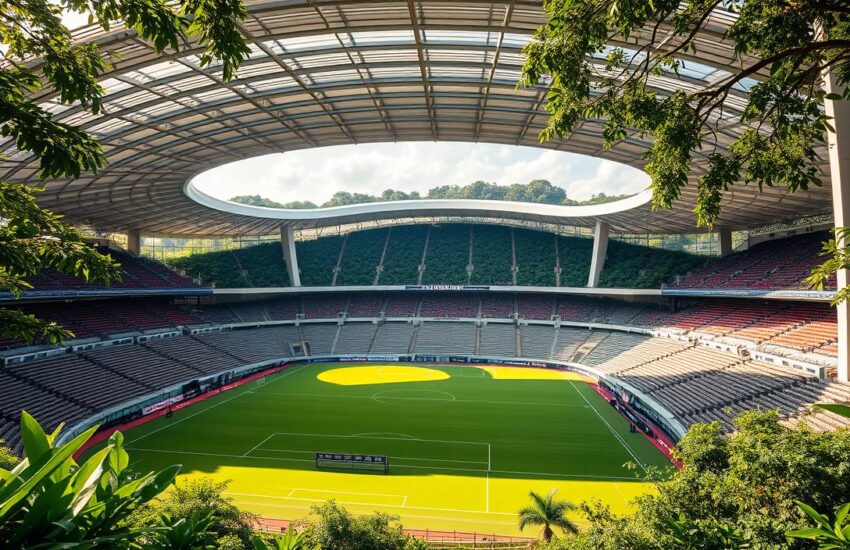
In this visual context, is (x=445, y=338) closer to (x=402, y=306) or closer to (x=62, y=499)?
(x=402, y=306)

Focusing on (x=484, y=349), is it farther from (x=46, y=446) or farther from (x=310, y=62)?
(x=46, y=446)

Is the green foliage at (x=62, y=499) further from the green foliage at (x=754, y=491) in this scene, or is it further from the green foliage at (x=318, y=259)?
the green foliage at (x=318, y=259)

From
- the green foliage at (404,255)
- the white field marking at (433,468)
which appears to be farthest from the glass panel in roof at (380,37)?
the green foliage at (404,255)

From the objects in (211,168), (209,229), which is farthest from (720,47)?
(209,229)

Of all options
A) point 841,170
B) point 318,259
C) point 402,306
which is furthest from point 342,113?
point 318,259

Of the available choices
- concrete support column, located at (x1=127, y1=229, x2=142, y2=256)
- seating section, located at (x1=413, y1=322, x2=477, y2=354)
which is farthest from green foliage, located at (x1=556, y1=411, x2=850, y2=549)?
concrete support column, located at (x1=127, y1=229, x2=142, y2=256)

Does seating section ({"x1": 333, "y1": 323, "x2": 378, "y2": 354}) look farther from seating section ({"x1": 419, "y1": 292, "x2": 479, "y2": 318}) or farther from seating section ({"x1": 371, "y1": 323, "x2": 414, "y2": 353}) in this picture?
seating section ({"x1": 419, "y1": 292, "x2": 479, "y2": 318})
